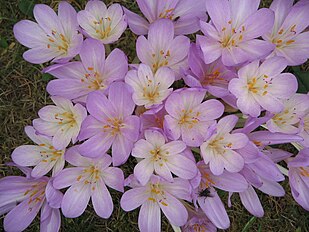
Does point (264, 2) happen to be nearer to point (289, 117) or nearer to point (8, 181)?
point (289, 117)

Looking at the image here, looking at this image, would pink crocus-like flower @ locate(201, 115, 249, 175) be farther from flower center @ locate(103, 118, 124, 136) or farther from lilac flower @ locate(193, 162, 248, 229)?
flower center @ locate(103, 118, 124, 136)

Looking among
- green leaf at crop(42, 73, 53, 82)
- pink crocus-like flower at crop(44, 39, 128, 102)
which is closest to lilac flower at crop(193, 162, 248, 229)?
pink crocus-like flower at crop(44, 39, 128, 102)

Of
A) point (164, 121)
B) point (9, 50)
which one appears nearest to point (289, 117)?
point (164, 121)

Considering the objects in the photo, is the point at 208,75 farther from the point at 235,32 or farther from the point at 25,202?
the point at 25,202

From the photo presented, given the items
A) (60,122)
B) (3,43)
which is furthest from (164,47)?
(3,43)

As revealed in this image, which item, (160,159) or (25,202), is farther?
(25,202)

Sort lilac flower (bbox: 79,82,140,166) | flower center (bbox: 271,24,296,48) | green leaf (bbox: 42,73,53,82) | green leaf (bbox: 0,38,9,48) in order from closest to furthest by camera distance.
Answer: lilac flower (bbox: 79,82,140,166) < flower center (bbox: 271,24,296,48) < green leaf (bbox: 42,73,53,82) < green leaf (bbox: 0,38,9,48)

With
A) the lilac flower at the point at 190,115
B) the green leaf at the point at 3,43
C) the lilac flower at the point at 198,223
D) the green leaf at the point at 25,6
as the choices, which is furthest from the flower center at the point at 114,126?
the green leaf at the point at 3,43
